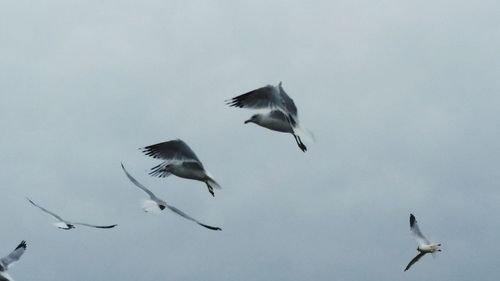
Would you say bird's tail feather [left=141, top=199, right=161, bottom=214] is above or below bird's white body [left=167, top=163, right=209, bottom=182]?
below

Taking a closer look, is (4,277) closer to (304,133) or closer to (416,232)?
(304,133)

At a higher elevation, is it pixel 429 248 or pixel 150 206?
pixel 429 248

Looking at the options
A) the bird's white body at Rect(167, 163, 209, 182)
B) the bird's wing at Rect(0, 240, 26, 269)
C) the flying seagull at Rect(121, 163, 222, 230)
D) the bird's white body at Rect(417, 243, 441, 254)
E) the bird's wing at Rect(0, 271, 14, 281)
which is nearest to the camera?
the flying seagull at Rect(121, 163, 222, 230)

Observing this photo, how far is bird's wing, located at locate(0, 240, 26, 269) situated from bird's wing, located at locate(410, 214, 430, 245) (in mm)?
15559

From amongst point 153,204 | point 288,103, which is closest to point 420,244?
point 288,103

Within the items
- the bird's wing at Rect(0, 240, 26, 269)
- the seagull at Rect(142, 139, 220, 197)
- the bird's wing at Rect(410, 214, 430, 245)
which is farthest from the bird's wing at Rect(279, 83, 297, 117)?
the bird's wing at Rect(0, 240, 26, 269)

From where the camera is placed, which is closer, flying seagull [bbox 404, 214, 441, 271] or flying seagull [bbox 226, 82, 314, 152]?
flying seagull [bbox 226, 82, 314, 152]

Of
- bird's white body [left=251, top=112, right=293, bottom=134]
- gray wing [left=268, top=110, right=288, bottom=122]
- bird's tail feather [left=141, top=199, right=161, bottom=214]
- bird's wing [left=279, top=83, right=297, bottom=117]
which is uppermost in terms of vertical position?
bird's wing [left=279, top=83, right=297, bottom=117]

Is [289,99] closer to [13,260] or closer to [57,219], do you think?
[57,219]

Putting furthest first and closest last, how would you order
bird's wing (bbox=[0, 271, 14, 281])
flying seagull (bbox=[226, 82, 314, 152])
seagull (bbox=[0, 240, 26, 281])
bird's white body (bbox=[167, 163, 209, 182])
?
1. seagull (bbox=[0, 240, 26, 281])
2. bird's wing (bbox=[0, 271, 14, 281])
3. bird's white body (bbox=[167, 163, 209, 182])
4. flying seagull (bbox=[226, 82, 314, 152])

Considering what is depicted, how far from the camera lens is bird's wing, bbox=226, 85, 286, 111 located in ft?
78.4

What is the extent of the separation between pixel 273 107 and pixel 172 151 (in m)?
3.32

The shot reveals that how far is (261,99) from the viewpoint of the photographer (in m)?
24.1

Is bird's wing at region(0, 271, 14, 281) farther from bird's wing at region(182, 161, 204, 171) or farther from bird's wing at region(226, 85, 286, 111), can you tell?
bird's wing at region(226, 85, 286, 111)
